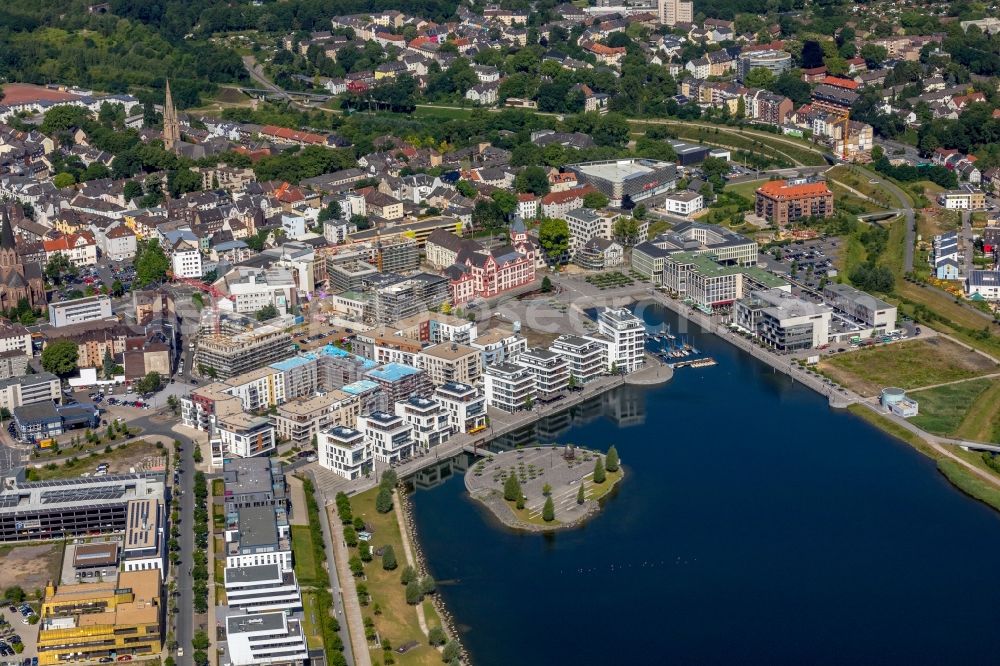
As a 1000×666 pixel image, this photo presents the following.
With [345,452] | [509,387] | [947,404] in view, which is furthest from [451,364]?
[947,404]

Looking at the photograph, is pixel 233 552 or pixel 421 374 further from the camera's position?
pixel 421 374

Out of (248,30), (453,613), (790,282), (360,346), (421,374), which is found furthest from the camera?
(248,30)

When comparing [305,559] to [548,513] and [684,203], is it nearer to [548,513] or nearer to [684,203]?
[548,513]

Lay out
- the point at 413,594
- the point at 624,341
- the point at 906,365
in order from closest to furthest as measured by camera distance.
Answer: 1. the point at 413,594
2. the point at 624,341
3. the point at 906,365

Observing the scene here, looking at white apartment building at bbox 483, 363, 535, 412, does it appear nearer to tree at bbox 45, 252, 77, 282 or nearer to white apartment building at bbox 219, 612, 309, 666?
white apartment building at bbox 219, 612, 309, 666

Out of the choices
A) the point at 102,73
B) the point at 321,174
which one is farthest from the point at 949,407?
the point at 102,73

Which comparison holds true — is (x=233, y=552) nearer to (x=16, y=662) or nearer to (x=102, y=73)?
(x=16, y=662)

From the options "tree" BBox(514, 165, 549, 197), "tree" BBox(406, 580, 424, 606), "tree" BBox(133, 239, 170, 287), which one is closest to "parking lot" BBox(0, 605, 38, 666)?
"tree" BBox(406, 580, 424, 606)
